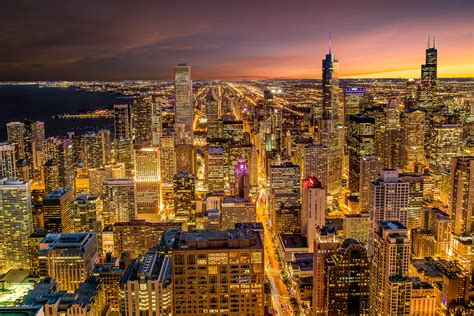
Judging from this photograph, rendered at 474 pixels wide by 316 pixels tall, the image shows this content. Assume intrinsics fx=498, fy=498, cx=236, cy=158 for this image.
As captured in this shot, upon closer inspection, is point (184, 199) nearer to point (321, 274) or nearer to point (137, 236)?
point (137, 236)

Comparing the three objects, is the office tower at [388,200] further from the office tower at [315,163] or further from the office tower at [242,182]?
the office tower at [315,163]

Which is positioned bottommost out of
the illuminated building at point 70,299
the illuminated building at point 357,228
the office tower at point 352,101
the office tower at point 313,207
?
the illuminated building at point 70,299

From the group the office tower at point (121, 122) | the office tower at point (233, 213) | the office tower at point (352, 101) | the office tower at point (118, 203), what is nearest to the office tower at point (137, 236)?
the office tower at point (233, 213)

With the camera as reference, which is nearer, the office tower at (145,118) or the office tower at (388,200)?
the office tower at (388,200)

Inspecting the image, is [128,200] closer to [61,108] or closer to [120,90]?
[61,108]

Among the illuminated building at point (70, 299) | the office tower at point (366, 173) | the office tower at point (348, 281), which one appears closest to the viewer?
the office tower at point (348, 281)

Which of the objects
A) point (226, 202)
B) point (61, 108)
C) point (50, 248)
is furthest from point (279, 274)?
point (61, 108)
